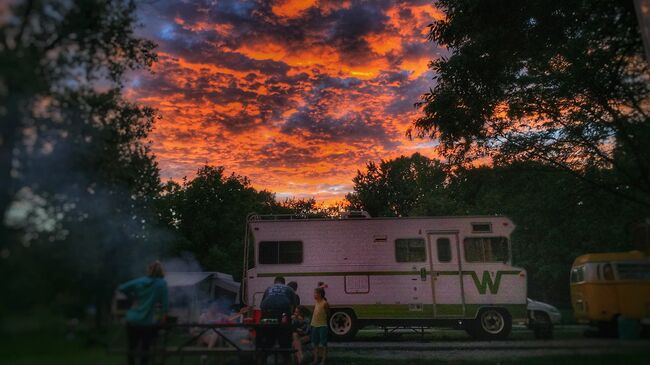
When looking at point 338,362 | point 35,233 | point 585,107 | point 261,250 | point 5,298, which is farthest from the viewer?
point 261,250

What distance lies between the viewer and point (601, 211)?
13.7 meters

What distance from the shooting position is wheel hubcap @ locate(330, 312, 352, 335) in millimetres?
13266

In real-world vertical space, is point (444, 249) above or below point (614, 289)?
above

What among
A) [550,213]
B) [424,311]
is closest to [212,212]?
[424,311]

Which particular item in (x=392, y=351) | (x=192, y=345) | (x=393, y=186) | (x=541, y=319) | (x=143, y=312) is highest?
(x=393, y=186)

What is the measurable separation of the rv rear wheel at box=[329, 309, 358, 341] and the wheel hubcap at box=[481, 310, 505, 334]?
139 inches

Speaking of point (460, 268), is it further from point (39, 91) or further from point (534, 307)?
point (39, 91)

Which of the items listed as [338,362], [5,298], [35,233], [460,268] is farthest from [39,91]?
[460,268]

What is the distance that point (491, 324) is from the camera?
13023 millimetres

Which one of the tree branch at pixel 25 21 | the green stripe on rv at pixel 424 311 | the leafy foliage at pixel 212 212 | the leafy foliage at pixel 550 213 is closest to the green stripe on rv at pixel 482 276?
the green stripe on rv at pixel 424 311

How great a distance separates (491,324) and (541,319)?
135 inches

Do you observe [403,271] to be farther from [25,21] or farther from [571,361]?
[25,21]

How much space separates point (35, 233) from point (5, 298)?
2.40 feet

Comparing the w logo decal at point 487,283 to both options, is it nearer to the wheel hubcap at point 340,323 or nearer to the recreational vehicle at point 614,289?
the recreational vehicle at point 614,289
